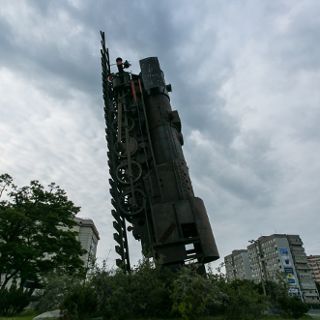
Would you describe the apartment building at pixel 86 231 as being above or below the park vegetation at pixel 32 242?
above

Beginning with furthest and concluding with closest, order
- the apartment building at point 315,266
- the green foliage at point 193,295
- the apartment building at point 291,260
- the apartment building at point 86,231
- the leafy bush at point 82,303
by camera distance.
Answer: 1. the apartment building at point 315,266
2. the apartment building at point 291,260
3. the apartment building at point 86,231
4. the leafy bush at point 82,303
5. the green foliage at point 193,295

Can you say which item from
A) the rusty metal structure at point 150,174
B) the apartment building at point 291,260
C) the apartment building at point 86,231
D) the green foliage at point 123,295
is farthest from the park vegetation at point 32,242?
the apartment building at point 291,260

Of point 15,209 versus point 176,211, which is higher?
point 15,209

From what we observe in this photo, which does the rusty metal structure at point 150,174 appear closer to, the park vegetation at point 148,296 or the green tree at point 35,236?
the park vegetation at point 148,296

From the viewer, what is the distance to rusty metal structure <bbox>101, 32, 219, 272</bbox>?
1719 cm

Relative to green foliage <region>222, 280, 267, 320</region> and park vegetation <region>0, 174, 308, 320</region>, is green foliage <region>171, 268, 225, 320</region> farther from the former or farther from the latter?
green foliage <region>222, 280, 267, 320</region>

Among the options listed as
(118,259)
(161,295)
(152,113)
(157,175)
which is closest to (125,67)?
(152,113)

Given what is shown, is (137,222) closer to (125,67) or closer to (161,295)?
(161,295)

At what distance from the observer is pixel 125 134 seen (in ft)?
73.2

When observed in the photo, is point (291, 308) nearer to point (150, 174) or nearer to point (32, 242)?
point (150, 174)

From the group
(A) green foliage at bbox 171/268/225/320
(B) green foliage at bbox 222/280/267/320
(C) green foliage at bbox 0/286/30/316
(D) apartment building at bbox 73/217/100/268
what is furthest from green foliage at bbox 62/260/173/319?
(D) apartment building at bbox 73/217/100/268

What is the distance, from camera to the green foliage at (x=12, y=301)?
68.2 feet

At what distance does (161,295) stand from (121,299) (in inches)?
76.3

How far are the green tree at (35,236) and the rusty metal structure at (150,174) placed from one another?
8.21 metres
